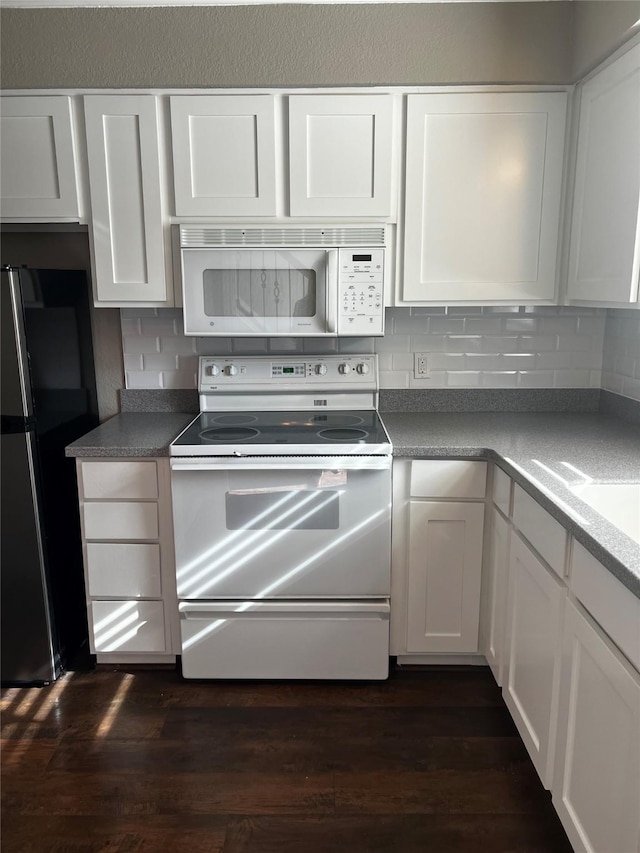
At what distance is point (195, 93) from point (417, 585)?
6.34 ft

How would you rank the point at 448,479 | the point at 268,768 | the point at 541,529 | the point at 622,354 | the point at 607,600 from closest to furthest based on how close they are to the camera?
the point at 607,600 < the point at 541,529 < the point at 268,768 < the point at 448,479 < the point at 622,354

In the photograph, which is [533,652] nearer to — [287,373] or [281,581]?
[281,581]

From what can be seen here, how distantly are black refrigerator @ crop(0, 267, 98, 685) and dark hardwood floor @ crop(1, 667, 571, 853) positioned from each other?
8.1 inches

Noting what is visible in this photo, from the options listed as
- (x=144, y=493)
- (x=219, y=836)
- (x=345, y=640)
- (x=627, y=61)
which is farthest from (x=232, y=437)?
(x=627, y=61)

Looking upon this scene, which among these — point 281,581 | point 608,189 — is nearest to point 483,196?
point 608,189

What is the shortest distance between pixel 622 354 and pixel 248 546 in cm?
165

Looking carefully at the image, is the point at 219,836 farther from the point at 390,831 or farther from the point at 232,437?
the point at 232,437

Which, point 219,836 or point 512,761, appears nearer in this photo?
point 219,836

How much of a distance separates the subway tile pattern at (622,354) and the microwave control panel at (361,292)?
3.22ft

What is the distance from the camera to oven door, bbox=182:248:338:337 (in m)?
2.29

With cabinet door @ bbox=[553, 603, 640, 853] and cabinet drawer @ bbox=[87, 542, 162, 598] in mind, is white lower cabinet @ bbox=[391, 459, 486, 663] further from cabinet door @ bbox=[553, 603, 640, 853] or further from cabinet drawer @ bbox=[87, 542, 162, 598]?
cabinet drawer @ bbox=[87, 542, 162, 598]

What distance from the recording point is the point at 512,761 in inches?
75.6

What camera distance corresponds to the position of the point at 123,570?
7.56 ft

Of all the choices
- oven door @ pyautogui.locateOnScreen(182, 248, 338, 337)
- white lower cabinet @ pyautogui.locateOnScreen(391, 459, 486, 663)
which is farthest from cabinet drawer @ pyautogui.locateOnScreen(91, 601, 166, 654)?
oven door @ pyautogui.locateOnScreen(182, 248, 338, 337)
